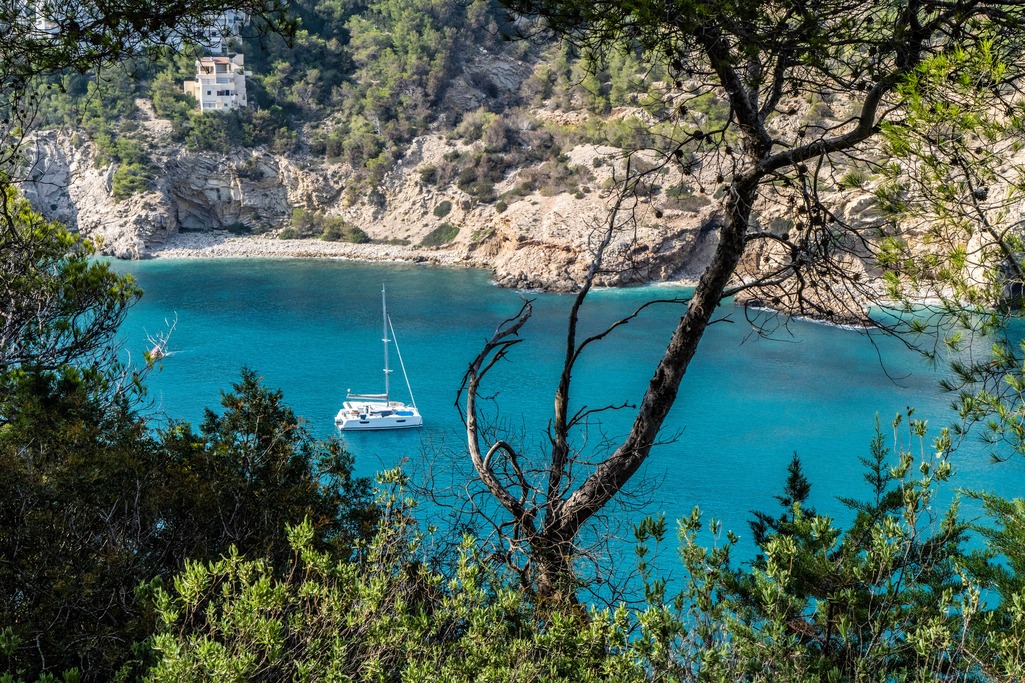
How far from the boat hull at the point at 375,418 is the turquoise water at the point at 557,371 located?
18 centimetres

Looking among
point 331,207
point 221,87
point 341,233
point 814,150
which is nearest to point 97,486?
point 814,150

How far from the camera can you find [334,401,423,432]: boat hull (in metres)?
14.8

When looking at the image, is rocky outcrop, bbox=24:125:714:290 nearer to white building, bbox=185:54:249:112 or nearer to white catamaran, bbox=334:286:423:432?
white building, bbox=185:54:249:112

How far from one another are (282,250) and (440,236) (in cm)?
691

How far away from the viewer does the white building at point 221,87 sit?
38.4 m

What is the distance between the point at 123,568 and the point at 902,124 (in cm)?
321

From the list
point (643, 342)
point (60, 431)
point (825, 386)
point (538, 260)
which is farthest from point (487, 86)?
point (60, 431)

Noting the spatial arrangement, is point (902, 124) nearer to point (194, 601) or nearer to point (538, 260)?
point (194, 601)

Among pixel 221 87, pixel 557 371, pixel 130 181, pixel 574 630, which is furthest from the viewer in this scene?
pixel 221 87

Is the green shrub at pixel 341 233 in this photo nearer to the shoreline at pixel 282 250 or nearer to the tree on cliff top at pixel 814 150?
the shoreline at pixel 282 250

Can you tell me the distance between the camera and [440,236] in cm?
3534

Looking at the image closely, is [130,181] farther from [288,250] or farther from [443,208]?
[443,208]

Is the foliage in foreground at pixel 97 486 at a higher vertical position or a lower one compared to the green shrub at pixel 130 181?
lower

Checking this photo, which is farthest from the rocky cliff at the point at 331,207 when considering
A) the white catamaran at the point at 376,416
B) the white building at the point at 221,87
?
the white catamaran at the point at 376,416
